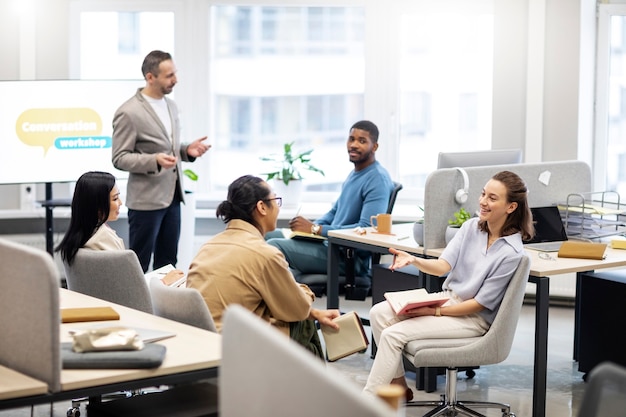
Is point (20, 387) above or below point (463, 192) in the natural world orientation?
below

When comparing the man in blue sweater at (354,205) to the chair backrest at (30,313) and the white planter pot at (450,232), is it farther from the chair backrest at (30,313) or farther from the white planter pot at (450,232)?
the chair backrest at (30,313)

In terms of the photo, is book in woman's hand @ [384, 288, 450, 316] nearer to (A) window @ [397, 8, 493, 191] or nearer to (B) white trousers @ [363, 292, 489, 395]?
(B) white trousers @ [363, 292, 489, 395]

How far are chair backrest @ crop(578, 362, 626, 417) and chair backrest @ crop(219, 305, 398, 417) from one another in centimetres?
Result: 67

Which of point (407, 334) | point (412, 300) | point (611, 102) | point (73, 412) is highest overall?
point (611, 102)

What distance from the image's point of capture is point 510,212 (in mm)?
3959

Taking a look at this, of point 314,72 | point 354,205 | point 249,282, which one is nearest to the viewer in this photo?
point 249,282

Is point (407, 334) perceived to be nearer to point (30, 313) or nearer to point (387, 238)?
point (387, 238)

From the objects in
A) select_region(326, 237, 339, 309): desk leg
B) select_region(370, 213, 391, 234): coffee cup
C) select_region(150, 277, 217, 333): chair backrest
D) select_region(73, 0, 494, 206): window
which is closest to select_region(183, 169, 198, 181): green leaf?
select_region(73, 0, 494, 206): window

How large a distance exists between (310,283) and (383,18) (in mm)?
2349

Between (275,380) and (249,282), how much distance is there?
1641 mm

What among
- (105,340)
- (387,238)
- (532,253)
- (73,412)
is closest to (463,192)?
(532,253)

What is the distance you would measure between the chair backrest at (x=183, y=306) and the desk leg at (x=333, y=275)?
216 cm

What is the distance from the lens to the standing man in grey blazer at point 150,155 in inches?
209

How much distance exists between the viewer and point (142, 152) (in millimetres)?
5383
